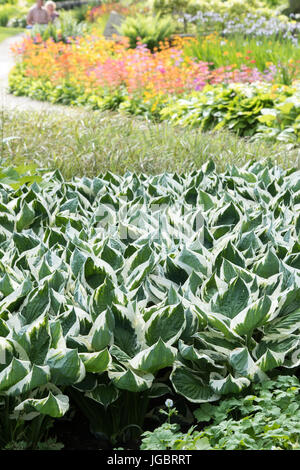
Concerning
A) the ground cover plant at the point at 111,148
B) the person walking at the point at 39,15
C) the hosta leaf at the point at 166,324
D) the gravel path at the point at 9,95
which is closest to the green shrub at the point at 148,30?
the gravel path at the point at 9,95

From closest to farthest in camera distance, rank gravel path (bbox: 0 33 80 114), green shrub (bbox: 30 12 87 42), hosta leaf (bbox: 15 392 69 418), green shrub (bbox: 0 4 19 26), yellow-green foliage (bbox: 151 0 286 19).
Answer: hosta leaf (bbox: 15 392 69 418)
gravel path (bbox: 0 33 80 114)
green shrub (bbox: 30 12 87 42)
yellow-green foliage (bbox: 151 0 286 19)
green shrub (bbox: 0 4 19 26)

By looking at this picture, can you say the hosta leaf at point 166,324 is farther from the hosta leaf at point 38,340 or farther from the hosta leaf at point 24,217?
the hosta leaf at point 24,217

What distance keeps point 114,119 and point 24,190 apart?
10.5 ft

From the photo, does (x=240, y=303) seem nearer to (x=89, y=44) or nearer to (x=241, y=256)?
(x=241, y=256)

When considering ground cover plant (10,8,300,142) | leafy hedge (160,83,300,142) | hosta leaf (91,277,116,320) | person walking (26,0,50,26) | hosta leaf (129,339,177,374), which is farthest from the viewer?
person walking (26,0,50,26)

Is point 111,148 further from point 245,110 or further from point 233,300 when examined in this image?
point 245,110

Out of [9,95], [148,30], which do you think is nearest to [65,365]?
[9,95]

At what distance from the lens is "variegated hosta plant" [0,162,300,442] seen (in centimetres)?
195

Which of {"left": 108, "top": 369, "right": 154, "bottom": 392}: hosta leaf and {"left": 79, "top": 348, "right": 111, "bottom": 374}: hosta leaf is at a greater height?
{"left": 79, "top": 348, "right": 111, "bottom": 374}: hosta leaf

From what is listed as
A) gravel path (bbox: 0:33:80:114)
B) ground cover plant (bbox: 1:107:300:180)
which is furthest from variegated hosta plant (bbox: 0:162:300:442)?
gravel path (bbox: 0:33:80:114)

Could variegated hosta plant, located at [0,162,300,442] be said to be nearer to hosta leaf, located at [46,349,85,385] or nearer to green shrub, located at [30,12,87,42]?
hosta leaf, located at [46,349,85,385]

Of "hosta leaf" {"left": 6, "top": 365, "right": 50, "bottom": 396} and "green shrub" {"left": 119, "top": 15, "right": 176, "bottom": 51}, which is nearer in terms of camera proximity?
"hosta leaf" {"left": 6, "top": 365, "right": 50, "bottom": 396}

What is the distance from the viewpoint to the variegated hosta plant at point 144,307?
1953 millimetres

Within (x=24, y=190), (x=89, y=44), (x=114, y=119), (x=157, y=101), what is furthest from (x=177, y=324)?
(x=89, y=44)
